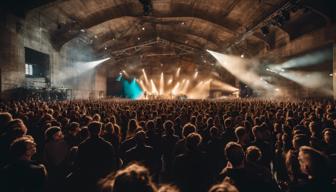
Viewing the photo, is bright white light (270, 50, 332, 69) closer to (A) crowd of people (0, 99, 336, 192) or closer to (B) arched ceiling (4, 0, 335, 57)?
(B) arched ceiling (4, 0, 335, 57)

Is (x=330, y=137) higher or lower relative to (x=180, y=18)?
lower

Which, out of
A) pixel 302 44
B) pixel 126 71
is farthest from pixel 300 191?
pixel 126 71

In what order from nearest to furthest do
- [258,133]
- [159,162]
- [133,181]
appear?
[133,181], [159,162], [258,133]

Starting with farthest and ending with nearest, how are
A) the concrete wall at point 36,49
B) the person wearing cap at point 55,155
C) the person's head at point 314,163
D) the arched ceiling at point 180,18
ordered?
the arched ceiling at point 180,18, the concrete wall at point 36,49, the person wearing cap at point 55,155, the person's head at point 314,163

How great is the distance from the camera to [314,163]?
2.38m

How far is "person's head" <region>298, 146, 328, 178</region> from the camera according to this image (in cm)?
232

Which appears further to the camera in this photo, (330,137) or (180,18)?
(180,18)

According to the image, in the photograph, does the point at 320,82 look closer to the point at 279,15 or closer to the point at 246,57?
the point at 279,15

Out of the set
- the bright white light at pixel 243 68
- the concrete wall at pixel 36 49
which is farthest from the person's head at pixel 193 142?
the bright white light at pixel 243 68

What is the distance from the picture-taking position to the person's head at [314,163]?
2.32m

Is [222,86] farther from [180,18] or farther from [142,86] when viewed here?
[180,18]

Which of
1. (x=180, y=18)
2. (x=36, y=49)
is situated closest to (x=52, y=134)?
(x=36, y=49)

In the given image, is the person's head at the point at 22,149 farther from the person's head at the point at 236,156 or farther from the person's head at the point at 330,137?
the person's head at the point at 330,137

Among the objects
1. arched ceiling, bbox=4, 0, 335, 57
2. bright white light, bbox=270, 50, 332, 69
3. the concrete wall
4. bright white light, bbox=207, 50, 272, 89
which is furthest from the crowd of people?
bright white light, bbox=207, 50, 272, 89
